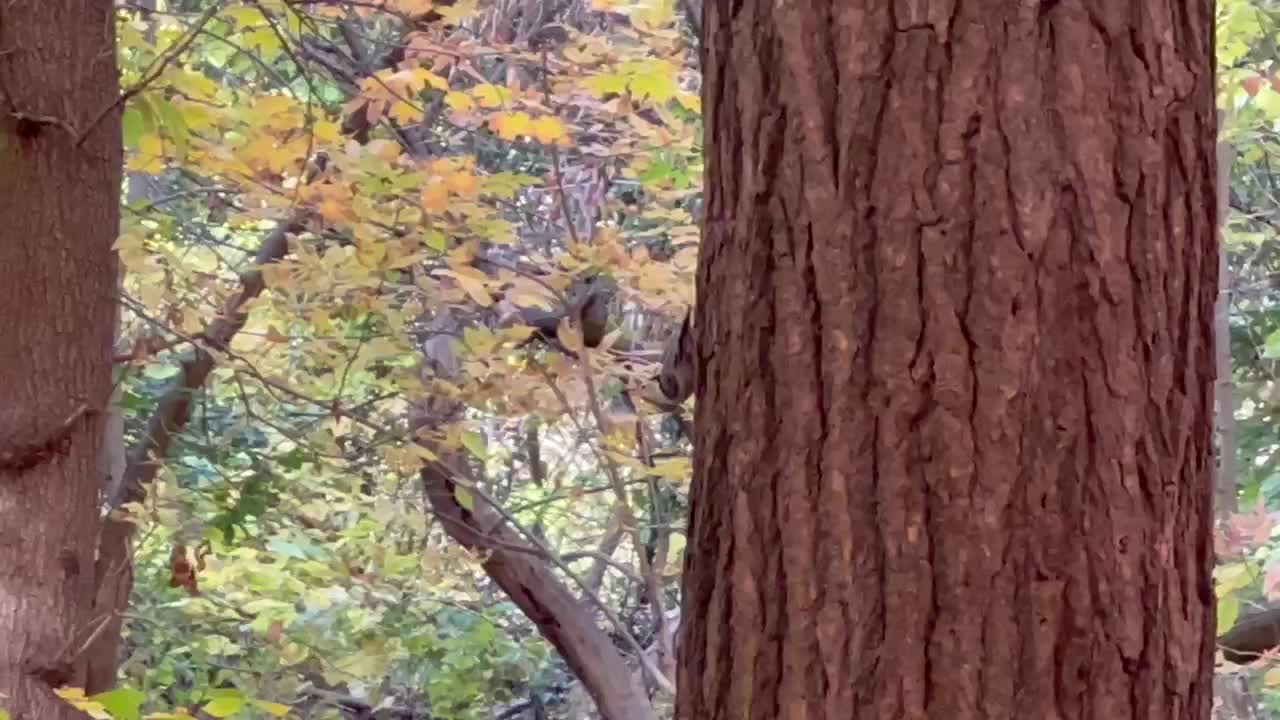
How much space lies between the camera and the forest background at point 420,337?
2811mm

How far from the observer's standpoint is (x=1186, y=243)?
1.05 m

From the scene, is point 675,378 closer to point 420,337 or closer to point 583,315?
point 583,315

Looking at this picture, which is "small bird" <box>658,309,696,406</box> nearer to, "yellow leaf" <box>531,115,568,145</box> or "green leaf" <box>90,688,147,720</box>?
"yellow leaf" <box>531,115,568,145</box>

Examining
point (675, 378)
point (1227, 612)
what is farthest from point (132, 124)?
point (1227, 612)

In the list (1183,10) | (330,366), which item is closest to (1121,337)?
(1183,10)

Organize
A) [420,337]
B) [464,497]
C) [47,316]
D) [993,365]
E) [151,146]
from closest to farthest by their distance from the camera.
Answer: [993,365] < [47,316] < [151,146] < [464,497] < [420,337]

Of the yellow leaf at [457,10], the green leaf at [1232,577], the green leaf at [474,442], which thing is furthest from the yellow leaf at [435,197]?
the green leaf at [1232,577]

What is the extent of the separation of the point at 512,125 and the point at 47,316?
3.19 ft

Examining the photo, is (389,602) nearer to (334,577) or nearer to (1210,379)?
(334,577)

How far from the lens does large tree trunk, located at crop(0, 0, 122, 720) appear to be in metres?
2.08

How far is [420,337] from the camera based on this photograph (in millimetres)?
3697

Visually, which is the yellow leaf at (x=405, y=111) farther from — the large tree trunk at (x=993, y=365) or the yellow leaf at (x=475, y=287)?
the large tree trunk at (x=993, y=365)

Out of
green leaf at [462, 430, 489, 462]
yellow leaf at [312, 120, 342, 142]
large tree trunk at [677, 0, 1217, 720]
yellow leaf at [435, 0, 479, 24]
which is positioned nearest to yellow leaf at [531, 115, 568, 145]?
yellow leaf at [435, 0, 479, 24]

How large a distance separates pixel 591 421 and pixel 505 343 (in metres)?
0.77
